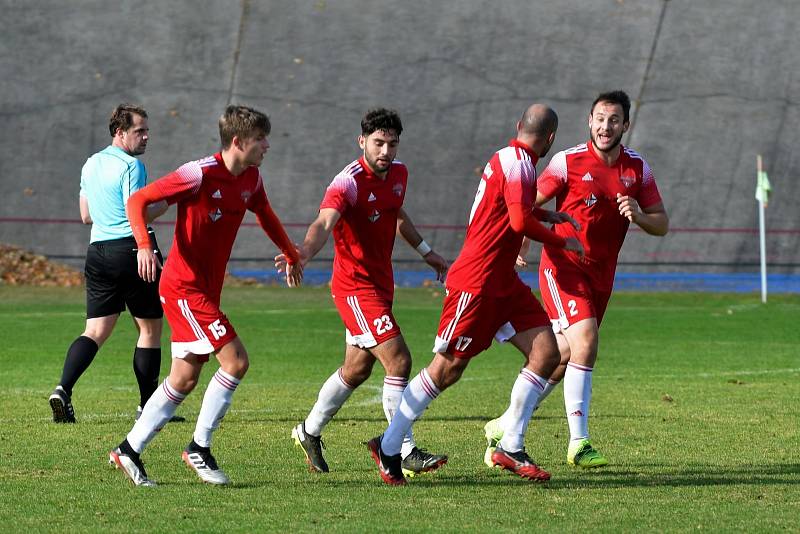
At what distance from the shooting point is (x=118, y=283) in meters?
10.0

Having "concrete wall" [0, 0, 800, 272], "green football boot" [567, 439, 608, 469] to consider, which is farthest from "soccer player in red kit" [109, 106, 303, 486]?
"concrete wall" [0, 0, 800, 272]

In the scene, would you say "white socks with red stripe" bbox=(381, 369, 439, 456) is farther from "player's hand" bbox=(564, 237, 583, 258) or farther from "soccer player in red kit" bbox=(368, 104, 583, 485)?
"player's hand" bbox=(564, 237, 583, 258)

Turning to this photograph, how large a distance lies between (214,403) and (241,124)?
1.53 m

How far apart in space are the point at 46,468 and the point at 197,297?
4.75ft

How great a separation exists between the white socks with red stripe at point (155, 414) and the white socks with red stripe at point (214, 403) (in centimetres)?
16

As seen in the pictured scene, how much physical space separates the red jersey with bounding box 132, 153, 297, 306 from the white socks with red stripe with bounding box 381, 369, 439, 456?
3.89ft

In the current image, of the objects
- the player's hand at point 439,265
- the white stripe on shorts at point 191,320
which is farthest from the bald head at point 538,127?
the white stripe on shorts at point 191,320

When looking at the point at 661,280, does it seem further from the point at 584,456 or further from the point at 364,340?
the point at 364,340

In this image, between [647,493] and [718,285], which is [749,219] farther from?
[647,493]

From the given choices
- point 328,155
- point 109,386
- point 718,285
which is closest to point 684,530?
point 109,386

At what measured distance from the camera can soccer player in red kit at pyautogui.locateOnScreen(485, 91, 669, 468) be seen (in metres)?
8.30

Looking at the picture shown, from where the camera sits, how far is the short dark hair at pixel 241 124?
7.15 meters

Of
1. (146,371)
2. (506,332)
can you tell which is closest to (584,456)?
(506,332)

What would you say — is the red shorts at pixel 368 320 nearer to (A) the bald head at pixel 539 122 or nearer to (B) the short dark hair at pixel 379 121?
(B) the short dark hair at pixel 379 121
